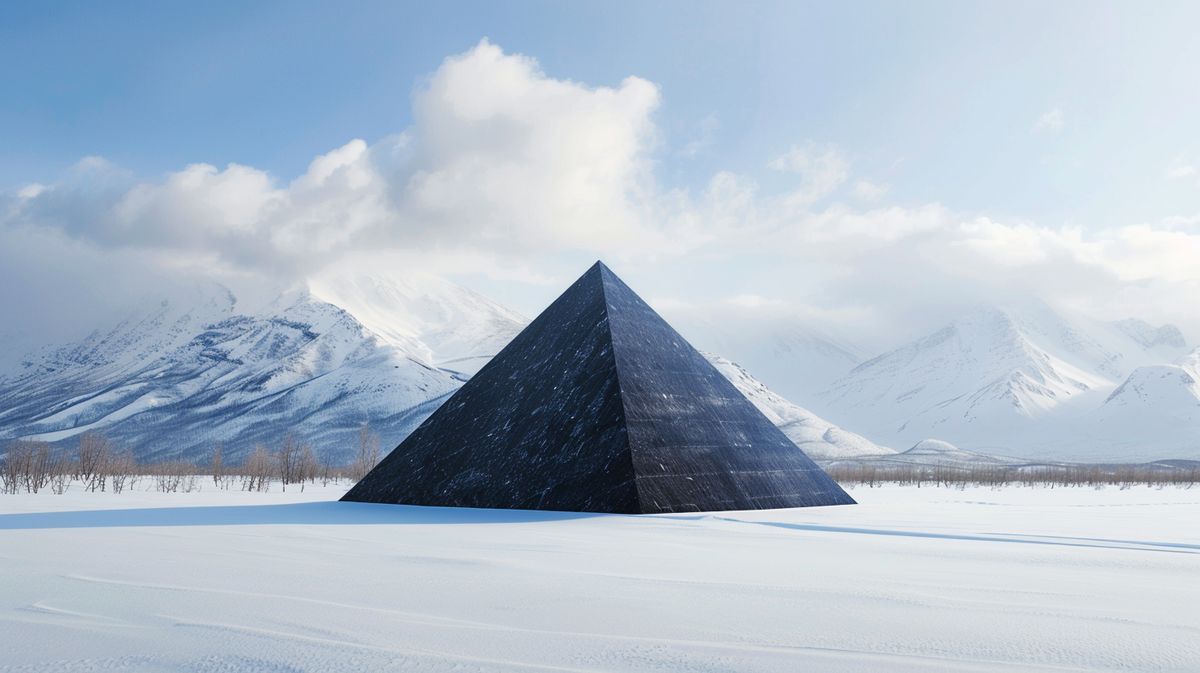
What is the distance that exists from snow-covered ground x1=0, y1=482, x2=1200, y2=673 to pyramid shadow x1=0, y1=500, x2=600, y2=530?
148 cm

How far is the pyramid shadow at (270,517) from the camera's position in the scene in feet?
51.6

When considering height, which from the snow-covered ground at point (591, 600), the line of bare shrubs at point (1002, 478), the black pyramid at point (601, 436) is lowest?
the line of bare shrubs at point (1002, 478)

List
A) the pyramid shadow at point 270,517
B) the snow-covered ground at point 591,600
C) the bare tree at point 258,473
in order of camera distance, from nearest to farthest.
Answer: the snow-covered ground at point 591,600 < the pyramid shadow at point 270,517 < the bare tree at point 258,473

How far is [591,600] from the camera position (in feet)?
25.0

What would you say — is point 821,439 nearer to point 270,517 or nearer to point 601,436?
point 601,436

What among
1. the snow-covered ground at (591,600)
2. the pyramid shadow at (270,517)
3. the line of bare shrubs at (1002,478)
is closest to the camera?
the snow-covered ground at (591,600)

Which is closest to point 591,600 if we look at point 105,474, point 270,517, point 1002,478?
point 270,517

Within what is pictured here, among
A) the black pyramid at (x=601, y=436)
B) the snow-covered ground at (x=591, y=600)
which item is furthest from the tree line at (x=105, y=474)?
the snow-covered ground at (x=591, y=600)

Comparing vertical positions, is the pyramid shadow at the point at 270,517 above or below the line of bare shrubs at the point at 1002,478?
above

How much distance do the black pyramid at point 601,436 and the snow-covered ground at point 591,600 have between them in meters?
4.83

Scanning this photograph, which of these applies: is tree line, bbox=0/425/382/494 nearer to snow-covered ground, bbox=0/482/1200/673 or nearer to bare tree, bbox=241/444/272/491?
bare tree, bbox=241/444/272/491

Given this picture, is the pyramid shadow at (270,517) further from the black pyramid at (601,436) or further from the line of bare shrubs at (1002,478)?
the line of bare shrubs at (1002,478)

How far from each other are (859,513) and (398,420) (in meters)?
164

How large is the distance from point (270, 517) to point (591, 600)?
12.0 m
